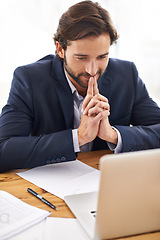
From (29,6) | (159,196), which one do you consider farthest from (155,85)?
(159,196)

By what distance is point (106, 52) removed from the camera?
1.63m

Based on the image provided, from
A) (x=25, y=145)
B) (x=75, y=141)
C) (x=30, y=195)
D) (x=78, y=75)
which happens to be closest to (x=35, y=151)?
(x=25, y=145)

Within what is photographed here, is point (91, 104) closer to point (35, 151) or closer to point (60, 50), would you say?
point (35, 151)

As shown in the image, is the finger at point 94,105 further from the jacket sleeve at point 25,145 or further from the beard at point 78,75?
the beard at point 78,75

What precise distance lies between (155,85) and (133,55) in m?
0.48

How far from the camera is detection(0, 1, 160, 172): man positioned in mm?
1420

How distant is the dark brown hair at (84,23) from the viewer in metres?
1.57

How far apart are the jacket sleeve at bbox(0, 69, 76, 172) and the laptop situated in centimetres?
58

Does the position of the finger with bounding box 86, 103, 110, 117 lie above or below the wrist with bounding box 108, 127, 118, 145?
above

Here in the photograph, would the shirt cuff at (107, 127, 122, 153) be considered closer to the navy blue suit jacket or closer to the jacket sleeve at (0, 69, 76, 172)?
the navy blue suit jacket

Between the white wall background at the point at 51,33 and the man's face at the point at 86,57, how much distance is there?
165 cm

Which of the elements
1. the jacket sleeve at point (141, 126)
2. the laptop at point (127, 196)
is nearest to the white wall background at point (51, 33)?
the jacket sleeve at point (141, 126)

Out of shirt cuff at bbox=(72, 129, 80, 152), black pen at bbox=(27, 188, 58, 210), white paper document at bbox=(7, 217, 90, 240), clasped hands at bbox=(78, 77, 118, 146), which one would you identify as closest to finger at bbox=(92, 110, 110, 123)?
clasped hands at bbox=(78, 77, 118, 146)

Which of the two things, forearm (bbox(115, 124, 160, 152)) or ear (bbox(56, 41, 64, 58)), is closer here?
forearm (bbox(115, 124, 160, 152))
